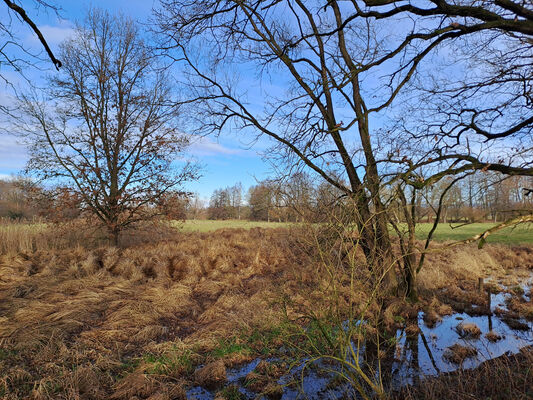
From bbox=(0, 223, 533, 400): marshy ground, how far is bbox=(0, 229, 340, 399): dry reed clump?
0.02 meters

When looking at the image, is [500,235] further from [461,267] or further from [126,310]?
[126,310]

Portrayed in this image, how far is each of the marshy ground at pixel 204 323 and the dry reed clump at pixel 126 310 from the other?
24 millimetres

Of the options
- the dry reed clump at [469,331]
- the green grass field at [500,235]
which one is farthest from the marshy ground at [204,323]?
the green grass field at [500,235]

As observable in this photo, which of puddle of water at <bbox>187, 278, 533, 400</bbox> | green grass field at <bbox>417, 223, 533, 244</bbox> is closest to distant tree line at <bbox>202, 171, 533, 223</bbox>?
green grass field at <bbox>417, 223, 533, 244</bbox>

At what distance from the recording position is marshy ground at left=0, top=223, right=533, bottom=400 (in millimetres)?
4379

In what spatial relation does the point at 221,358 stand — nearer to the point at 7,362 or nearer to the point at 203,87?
the point at 7,362

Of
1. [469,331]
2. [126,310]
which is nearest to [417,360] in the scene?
[469,331]

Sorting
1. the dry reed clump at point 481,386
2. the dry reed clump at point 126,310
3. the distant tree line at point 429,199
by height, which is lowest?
the dry reed clump at point 481,386

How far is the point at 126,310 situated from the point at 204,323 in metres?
1.69

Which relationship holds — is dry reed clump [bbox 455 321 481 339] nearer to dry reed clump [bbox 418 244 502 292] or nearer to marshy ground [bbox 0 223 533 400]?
marshy ground [bbox 0 223 533 400]

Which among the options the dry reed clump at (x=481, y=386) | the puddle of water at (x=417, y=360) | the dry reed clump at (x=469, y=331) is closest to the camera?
the dry reed clump at (x=481, y=386)

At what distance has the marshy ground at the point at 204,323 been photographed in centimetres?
438

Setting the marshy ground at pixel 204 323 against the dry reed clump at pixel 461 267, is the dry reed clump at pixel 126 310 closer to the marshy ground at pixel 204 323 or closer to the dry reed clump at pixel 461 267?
the marshy ground at pixel 204 323

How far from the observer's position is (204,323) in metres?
6.97
